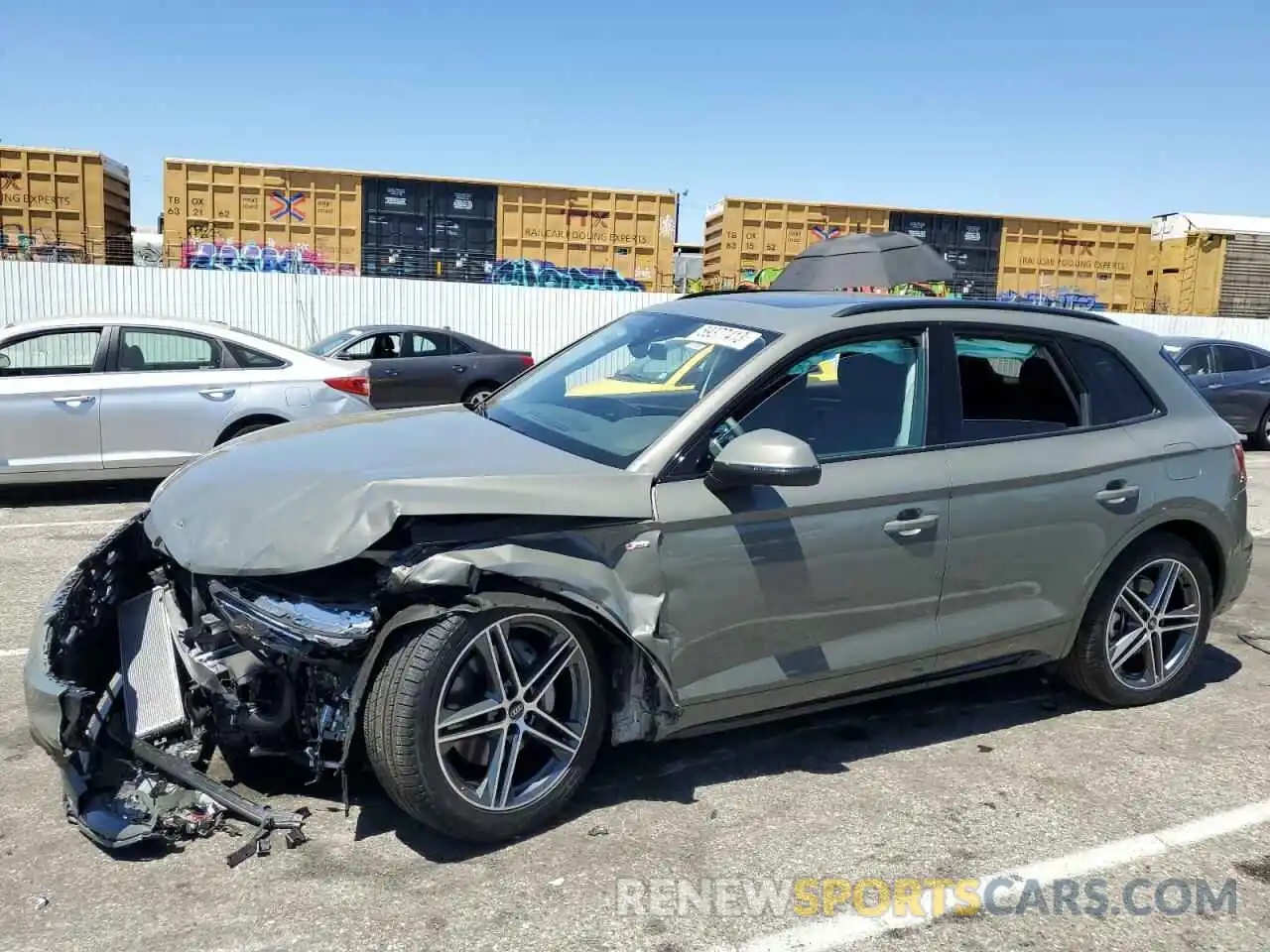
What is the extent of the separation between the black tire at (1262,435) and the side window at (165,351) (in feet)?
44.3

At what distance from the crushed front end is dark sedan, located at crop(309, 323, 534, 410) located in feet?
32.8

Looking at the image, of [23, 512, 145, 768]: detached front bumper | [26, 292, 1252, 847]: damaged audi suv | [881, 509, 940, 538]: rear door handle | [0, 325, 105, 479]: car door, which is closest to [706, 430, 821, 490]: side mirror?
[26, 292, 1252, 847]: damaged audi suv

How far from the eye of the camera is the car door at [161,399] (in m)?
8.02

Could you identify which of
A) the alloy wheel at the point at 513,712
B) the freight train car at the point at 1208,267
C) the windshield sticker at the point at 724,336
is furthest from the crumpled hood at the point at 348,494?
the freight train car at the point at 1208,267

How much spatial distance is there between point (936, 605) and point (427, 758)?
1878mm

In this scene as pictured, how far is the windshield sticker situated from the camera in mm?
3748

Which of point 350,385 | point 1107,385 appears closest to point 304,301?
point 350,385

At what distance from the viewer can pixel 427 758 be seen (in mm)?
2951

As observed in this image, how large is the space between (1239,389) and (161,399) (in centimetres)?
1348

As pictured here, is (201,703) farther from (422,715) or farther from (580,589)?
(580,589)

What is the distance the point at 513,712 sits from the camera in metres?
3.13

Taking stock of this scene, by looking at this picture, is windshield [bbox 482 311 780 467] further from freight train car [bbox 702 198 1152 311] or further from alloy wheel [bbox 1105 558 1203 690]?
freight train car [bbox 702 198 1152 311]

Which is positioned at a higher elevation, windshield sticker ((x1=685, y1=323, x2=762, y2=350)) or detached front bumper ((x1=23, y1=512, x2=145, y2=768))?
windshield sticker ((x1=685, y1=323, x2=762, y2=350))

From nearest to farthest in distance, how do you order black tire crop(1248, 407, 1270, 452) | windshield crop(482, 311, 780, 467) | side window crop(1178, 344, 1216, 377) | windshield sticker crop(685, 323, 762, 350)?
windshield crop(482, 311, 780, 467) → windshield sticker crop(685, 323, 762, 350) → side window crop(1178, 344, 1216, 377) → black tire crop(1248, 407, 1270, 452)
